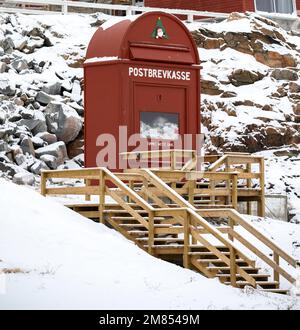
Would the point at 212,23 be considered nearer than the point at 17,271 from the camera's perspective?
No

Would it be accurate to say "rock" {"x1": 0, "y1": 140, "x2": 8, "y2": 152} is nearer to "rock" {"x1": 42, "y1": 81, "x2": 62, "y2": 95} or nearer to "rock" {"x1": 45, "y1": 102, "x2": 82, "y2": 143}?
"rock" {"x1": 45, "y1": 102, "x2": 82, "y2": 143}

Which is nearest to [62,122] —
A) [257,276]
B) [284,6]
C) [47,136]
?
[47,136]

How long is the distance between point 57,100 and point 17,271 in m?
13.9

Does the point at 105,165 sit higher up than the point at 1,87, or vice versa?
the point at 1,87

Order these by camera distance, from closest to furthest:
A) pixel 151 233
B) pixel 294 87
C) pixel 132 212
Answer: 1. pixel 151 233
2. pixel 132 212
3. pixel 294 87

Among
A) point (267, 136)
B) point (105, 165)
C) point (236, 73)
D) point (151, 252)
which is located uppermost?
point (236, 73)

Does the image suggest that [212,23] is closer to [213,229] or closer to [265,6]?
[265,6]

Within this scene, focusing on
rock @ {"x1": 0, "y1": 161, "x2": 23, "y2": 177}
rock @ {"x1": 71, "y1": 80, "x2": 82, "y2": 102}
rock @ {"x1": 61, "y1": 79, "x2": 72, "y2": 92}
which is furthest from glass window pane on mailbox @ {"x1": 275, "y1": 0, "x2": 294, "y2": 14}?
rock @ {"x1": 0, "y1": 161, "x2": 23, "y2": 177}

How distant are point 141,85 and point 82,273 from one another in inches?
342

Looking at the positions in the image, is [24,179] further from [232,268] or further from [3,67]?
[232,268]

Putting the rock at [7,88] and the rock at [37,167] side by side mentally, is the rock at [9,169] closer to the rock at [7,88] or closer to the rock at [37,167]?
the rock at [37,167]

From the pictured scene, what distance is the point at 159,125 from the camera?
22.3 m
